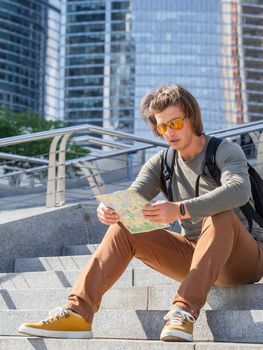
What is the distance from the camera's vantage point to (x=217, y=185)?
160 inches

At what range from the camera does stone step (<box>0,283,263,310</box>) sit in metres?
3.99

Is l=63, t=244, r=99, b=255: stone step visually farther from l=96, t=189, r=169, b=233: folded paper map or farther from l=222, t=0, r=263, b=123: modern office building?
l=222, t=0, r=263, b=123: modern office building

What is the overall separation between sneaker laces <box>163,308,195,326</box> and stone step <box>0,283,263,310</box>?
47 centimetres

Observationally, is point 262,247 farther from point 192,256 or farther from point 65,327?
point 65,327

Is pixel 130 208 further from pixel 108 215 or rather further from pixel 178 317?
pixel 178 317

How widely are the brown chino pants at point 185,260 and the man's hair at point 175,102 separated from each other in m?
0.53

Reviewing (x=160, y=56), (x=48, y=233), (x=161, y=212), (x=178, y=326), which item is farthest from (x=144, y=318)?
(x=160, y=56)

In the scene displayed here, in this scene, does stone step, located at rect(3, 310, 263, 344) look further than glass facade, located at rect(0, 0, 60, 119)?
No

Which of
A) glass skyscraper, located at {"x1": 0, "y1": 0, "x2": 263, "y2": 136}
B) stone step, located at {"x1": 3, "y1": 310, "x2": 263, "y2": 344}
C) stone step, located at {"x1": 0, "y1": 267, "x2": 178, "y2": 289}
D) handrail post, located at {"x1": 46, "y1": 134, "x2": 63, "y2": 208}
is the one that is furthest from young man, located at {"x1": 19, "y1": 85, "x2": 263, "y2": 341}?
glass skyscraper, located at {"x1": 0, "y1": 0, "x2": 263, "y2": 136}

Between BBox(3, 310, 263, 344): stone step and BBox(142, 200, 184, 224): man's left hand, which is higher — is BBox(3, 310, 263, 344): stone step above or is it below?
below

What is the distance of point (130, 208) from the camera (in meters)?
3.85

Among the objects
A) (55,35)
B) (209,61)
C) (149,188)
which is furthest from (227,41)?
(149,188)

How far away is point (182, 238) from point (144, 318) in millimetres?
450

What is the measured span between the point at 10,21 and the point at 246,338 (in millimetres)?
91567
